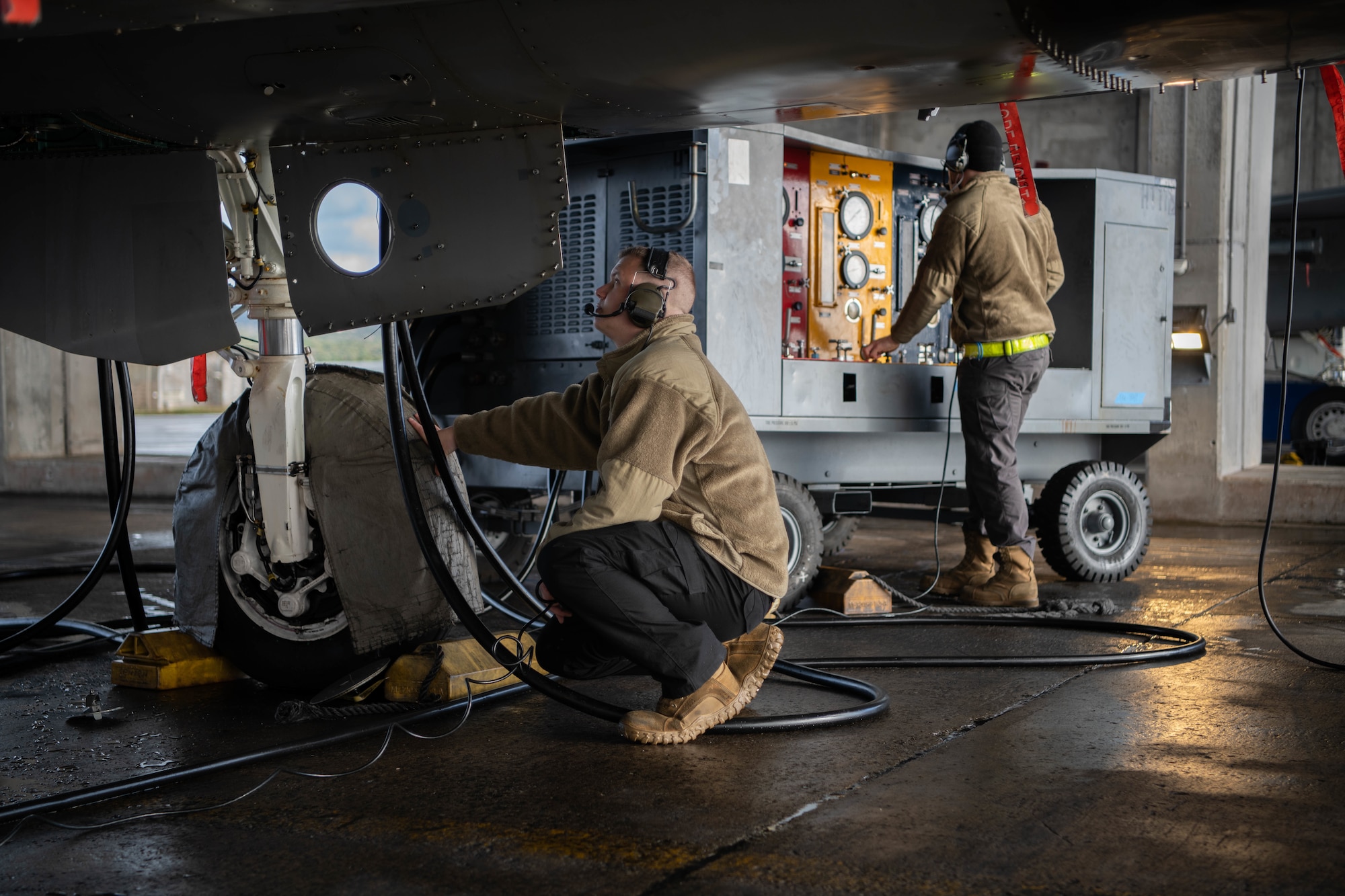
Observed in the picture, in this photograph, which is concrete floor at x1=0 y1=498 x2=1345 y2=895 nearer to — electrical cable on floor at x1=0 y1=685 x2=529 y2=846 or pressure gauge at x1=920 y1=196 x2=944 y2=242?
electrical cable on floor at x1=0 y1=685 x2=529 y2=846

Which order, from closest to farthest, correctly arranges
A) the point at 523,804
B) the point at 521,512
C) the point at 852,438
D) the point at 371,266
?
the point at 523,804 < the point at 371,266 < the point at 521,512 < the point at 852,438

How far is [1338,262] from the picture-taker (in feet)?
44.2

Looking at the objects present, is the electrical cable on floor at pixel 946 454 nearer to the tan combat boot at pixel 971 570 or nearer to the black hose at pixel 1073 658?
the tan combat boot at pixel 971 570

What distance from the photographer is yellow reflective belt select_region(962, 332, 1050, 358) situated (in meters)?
5.36

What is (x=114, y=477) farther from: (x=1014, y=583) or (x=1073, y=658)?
(x=1014, y=583)

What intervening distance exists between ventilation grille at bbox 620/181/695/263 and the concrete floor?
2171 mm

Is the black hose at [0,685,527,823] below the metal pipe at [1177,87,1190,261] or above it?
below

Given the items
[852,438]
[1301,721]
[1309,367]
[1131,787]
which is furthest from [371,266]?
[1309,367]

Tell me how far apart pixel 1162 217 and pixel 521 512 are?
414 centimetres

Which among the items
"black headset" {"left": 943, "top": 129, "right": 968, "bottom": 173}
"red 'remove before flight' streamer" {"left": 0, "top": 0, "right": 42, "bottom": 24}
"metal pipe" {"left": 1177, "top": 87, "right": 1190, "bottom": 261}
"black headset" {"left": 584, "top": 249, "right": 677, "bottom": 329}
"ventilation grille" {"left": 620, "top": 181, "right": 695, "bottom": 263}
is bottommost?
"black headset" {"left": 584, "top": 249, "right": 677, "bottom": 329}

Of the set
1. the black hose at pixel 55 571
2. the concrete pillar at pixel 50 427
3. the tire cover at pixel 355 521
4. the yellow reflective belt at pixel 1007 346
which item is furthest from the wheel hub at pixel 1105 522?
the concrete pillar at pixel 50 427

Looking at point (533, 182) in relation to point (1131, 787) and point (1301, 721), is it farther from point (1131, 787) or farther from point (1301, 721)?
point (1301, 721)

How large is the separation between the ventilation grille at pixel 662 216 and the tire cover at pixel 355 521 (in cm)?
197

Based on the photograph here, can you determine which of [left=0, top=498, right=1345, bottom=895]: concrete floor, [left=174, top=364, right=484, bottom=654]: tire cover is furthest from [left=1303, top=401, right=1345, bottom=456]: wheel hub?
[left=174, top=364, right=484, bottom=654]: tire cover
